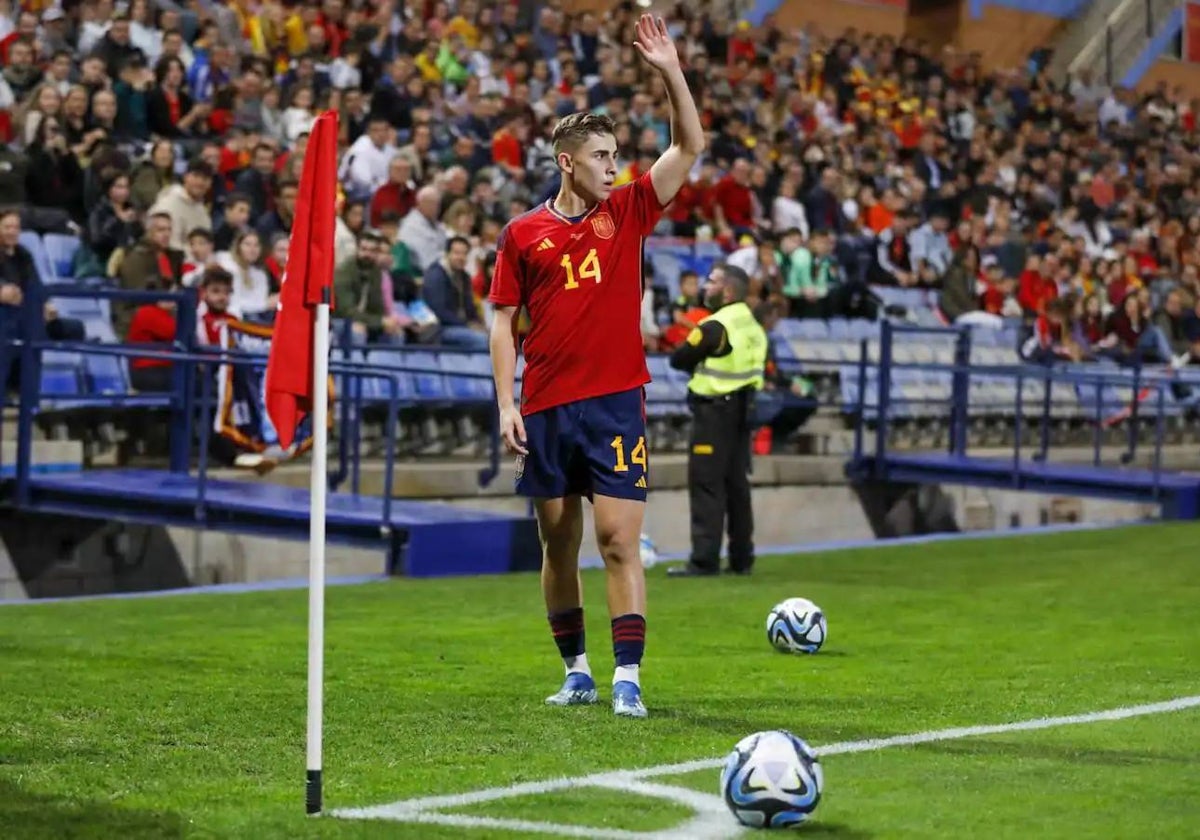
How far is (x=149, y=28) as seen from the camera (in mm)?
20000

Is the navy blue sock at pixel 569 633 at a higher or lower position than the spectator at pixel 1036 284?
lower

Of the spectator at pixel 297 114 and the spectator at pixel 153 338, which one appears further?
the spectator at pixel 297 114

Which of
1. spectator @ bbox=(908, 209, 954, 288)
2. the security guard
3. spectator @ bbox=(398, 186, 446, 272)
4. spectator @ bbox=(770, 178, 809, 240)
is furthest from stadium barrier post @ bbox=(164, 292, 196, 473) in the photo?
spectator @ bbox=(908, 209, 954, 288)

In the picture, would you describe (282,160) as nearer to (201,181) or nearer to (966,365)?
(201,181)

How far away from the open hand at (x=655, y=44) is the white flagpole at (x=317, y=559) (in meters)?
1.97

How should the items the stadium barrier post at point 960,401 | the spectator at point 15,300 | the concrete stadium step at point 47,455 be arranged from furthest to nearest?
1. the stadium barrier post at point 960,401
2. the concrete stadium step at point 47,455
3. the spectator at point 15,300

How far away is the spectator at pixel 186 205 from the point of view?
16594mm

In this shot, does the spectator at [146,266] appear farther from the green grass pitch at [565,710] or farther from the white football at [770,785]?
the white football at [770,785]

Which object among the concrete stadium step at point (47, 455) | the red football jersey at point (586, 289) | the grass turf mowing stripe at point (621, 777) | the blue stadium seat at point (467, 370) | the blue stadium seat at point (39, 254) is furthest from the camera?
the blue stadium seat at point (467, 370)

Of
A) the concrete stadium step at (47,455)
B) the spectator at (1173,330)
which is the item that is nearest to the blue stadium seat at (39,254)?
the concrete stadium step at (47,455)

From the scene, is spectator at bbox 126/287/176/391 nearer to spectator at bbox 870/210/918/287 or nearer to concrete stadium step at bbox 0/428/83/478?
concrete stadium step at bbox 0/428/83/478

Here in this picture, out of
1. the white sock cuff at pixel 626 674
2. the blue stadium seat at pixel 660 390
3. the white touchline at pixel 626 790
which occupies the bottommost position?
the white touchline at pixel 626 790

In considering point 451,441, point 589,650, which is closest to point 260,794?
point 589,650

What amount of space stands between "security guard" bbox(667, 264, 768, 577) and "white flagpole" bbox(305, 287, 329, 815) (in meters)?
8.20
